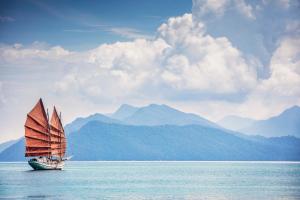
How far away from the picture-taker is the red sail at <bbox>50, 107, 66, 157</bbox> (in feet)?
453

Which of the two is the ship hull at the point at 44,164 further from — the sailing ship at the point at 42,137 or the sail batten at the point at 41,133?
the sail batten at the point at 41,133

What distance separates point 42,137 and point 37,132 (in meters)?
2.13

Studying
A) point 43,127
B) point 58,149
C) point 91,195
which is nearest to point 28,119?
point 43,127

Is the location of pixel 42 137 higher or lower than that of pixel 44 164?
higher

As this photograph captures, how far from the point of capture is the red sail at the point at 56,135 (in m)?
138

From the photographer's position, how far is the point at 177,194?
3041 inches

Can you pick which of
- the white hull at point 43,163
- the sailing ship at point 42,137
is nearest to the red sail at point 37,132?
the sailing ship at point 42,137

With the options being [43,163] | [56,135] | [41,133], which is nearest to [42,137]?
[41,133]

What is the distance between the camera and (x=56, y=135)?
14138cm

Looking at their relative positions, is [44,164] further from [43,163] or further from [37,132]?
[37,132]

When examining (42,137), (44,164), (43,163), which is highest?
(42,137)

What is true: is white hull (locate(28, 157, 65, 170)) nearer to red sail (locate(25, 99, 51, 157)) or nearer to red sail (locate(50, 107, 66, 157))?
red sail (locate(50, 107, 66, 157))

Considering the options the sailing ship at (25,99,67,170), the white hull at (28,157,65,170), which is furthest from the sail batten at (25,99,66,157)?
the white hull at (28,157,65,170)

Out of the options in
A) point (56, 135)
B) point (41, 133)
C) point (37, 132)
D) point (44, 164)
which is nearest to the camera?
point (37, 132)
